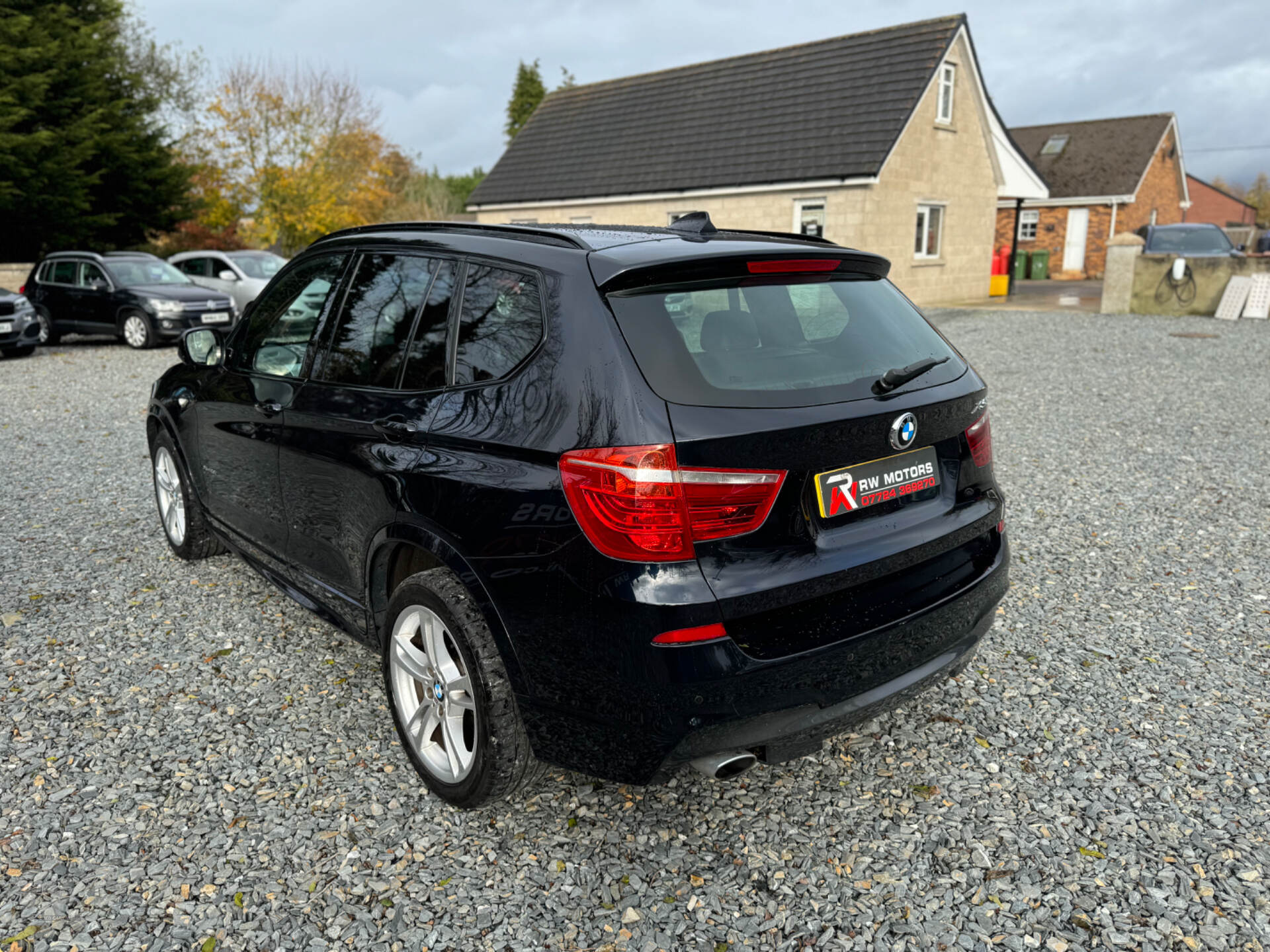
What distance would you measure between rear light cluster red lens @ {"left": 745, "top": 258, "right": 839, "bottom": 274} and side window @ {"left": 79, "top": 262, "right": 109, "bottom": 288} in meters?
17.2

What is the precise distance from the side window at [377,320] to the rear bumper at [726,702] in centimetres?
131

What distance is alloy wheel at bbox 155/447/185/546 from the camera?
5137mm

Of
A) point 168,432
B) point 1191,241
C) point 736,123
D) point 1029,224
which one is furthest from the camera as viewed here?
point 1029,224

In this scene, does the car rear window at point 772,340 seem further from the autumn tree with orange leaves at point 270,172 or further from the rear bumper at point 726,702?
the autumn tree with orange leaves at point 270,172

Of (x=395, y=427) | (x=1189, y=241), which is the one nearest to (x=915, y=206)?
(x=1189, y=241)

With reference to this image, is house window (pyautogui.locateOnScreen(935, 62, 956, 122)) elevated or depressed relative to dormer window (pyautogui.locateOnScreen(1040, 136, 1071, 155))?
elevated

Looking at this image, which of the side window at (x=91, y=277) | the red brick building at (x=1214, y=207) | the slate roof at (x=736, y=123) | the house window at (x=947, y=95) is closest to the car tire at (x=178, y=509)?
the side window at (x=91, y=277)

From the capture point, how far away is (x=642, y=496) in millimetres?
2324

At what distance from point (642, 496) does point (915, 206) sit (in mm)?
22534

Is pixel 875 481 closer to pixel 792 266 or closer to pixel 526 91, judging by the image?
pixel 792 266

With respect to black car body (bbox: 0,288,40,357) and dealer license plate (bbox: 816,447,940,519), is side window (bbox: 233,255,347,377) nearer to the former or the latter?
dealer license plate (bbox: 816,447,940,519)

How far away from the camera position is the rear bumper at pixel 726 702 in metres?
2.36

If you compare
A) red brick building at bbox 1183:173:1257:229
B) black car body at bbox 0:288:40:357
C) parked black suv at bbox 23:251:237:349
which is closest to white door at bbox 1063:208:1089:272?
red brick building at bbox 1183:173:1257:229

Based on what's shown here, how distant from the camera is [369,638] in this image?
3.34 meters
